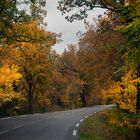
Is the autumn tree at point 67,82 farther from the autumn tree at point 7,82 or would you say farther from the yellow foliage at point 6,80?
the yellow foliage at point 6,80

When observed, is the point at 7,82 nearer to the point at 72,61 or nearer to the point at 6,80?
the point at 6,80

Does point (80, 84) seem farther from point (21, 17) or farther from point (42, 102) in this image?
point (21, 17)

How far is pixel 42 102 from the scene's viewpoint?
50.9 m

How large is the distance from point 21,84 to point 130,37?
125 ft

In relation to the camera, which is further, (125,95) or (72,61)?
A: (72,61)

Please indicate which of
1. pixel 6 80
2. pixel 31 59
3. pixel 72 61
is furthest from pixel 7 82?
pixel 72 61

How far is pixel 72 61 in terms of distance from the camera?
7450 cm

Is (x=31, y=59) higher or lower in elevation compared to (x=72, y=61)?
lower

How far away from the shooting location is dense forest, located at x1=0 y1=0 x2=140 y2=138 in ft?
43.7

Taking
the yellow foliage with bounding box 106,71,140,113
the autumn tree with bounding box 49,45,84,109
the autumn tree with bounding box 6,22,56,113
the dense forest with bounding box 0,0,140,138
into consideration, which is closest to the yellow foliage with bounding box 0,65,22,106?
the dense forest with bounding box 0,0,140,138

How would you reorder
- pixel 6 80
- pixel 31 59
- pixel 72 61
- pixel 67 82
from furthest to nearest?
pixel 72 61 < pixel 67 82 < pixel 31 59 < pixel 6 80

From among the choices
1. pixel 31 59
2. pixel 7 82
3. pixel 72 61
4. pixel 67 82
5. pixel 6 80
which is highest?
pixel 72 61

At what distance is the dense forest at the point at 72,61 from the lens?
13305 millimetres

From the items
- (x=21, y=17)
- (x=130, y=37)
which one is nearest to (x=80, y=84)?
(x=21, y=17)
